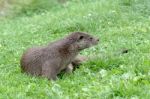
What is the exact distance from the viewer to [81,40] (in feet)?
27.0

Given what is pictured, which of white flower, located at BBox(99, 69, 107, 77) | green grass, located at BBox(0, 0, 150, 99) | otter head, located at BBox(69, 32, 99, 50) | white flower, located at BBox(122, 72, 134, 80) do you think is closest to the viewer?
green grass, located at BBox(0, 0, 150, 99)

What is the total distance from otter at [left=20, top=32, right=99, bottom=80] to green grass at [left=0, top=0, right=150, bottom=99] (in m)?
0.19

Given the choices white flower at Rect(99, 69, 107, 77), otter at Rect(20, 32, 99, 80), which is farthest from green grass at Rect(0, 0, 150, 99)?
otter at Rect(20, 32, 99, 80)

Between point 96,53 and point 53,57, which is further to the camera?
point 96,53

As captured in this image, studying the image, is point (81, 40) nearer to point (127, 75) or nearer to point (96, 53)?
point (96, 53)

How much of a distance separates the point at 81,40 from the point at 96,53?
887 millimetres

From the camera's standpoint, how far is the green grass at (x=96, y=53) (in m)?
6.13

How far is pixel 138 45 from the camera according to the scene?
362 inches

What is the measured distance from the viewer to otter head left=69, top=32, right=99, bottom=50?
812 centimetres

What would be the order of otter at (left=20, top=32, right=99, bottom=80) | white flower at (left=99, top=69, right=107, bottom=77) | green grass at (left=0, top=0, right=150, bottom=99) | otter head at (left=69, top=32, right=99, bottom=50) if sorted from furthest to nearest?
otter head at (left=69, top=32, right=99, bottom=50), otter at (left=20, top=32, right=99, bottom=80), white flower at (left=99, top=69, right=107, bottom=77), green grass at (left=0, top=0, right=150, bottom=99)

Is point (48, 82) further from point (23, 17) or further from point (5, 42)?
point (23, 17)

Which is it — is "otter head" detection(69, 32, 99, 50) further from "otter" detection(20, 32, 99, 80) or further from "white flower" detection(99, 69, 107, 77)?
"white flower" detection(99, 69, 107, 77)

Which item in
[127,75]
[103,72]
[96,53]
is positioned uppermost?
[127,75]

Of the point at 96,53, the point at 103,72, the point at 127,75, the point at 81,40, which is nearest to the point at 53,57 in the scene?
the point at 81,40
